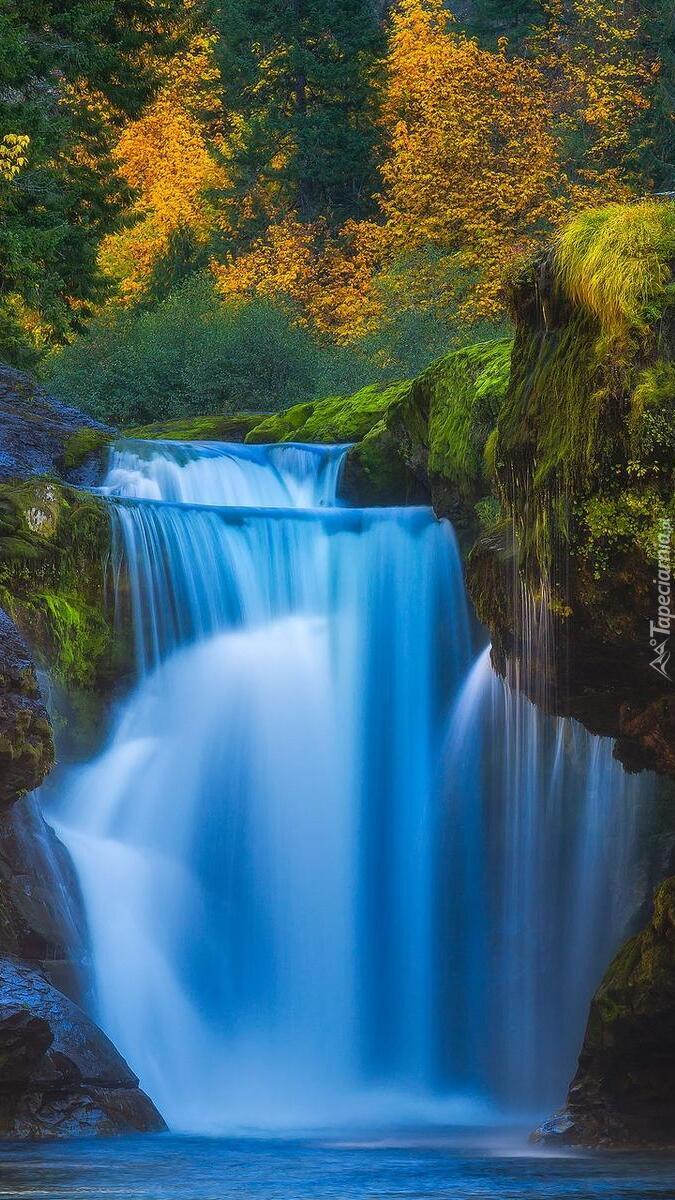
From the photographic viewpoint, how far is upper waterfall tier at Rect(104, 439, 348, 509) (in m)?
19.5

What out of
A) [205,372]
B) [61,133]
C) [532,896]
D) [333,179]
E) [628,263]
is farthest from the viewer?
[333,179]

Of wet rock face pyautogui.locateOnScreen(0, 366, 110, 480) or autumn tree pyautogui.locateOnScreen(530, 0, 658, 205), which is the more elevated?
autumn tree pyautogui.locateOnScreen(530, 0, 658, 205)

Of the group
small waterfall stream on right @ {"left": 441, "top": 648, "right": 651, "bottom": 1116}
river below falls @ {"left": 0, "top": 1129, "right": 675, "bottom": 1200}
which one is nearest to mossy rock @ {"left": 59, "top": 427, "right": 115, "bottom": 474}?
small waterfall stream on right @ {"left": 441, "top": 648, "right": 651, "bottom": 1116}

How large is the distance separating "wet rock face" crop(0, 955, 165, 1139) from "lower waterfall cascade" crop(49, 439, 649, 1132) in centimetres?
105

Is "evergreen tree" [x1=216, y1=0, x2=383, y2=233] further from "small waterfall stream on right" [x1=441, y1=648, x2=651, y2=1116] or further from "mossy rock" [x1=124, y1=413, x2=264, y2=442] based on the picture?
"small waterfall stream on right" [x1=441, y1=648, x2=651, y2=1116]

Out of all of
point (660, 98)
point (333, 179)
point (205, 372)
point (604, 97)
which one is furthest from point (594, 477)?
point (333, 179)

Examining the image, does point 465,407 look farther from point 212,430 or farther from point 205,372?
point 205,372

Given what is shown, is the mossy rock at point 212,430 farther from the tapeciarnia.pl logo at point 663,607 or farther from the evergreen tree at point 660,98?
the evergreen tree at point 660,98

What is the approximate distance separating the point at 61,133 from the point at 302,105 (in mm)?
24230

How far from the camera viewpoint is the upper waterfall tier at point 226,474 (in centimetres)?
1947

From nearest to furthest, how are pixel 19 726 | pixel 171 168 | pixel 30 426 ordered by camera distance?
pixel 19 726
pixel 30 426
pixel 171 168

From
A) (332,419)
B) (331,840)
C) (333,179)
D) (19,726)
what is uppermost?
(333,179)

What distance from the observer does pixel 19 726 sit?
10219 mm

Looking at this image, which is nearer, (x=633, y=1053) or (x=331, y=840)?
(x=633, y=1053)
